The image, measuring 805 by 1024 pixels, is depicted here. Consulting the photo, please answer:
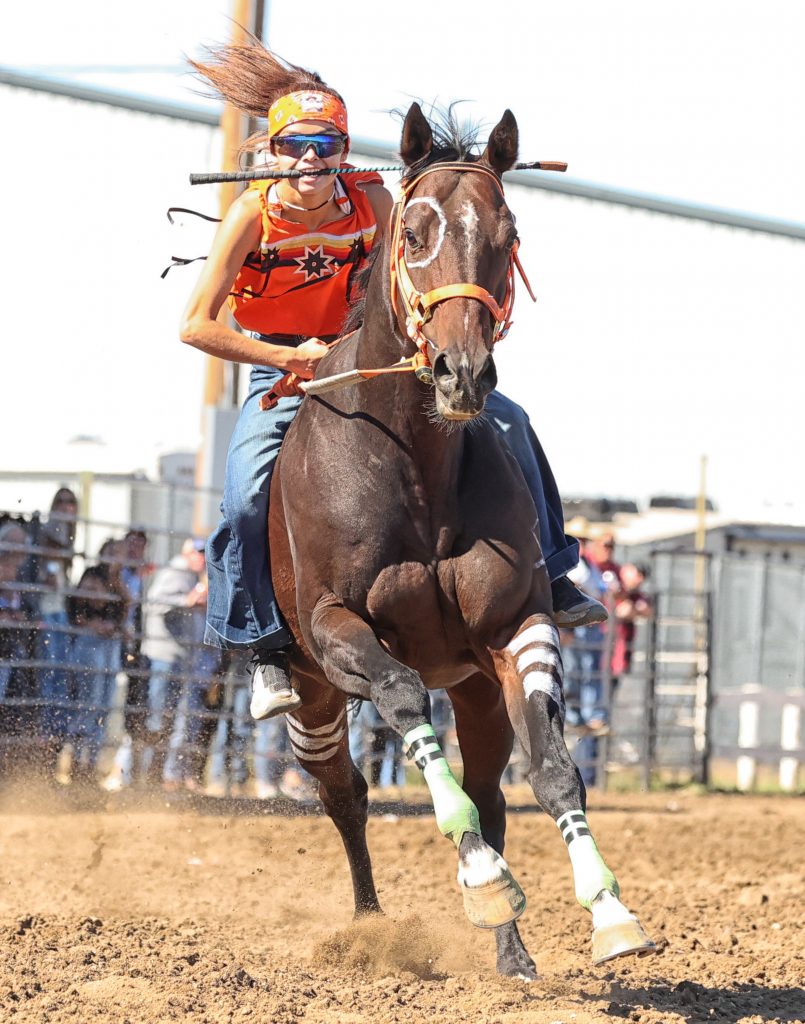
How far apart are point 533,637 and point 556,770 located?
18.5 inches

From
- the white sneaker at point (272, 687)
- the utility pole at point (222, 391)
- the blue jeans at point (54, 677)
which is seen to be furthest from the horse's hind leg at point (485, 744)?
the utility pole at point (222, 391)

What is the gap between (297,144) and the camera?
220 inches

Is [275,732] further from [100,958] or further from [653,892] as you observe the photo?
[100,958]

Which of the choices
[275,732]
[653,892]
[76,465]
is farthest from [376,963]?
[76,465]

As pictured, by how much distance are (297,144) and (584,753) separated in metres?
9.09

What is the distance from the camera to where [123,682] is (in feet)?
35.8

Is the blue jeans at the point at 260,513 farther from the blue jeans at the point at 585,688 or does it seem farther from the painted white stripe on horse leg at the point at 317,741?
the blue jeans at the point at 585,688

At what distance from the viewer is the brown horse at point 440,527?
14.8 feet

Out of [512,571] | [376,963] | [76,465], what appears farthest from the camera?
[76,465]

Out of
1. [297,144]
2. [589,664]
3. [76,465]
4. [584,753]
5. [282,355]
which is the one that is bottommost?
[584,753]

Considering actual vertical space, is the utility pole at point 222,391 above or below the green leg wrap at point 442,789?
above

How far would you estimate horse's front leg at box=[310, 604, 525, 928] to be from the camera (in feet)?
14.5

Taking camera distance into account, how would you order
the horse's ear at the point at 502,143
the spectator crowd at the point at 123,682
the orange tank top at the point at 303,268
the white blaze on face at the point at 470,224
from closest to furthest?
the white blaze on face at the point at 470,224
the horse's ear at the point at 502,143
the orange tank top at the point at 303,268
the spectator crowd at the point at 123,682

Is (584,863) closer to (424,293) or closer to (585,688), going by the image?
(424,293)
